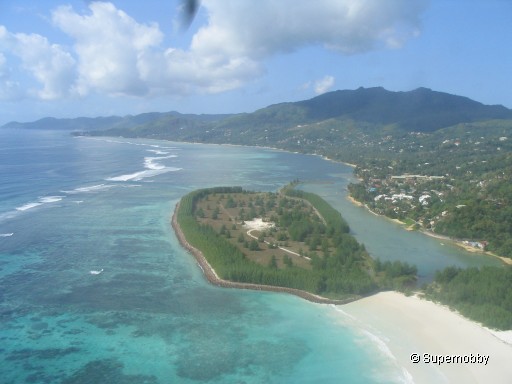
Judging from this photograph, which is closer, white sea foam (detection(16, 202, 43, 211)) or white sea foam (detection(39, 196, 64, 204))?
white sea foam (detection(16, 202, 43, 211))

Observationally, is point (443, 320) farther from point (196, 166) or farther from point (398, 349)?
point (196, 166)

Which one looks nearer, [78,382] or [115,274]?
[78,382]

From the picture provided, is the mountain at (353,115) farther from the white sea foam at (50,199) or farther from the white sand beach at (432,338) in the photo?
the white sand beach at (432,338)

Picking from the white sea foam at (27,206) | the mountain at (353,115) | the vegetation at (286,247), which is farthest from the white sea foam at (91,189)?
the mountain at (353,115)

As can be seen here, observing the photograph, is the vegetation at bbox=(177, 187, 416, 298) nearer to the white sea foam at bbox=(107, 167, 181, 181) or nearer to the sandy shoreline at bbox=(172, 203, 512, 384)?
the sandy shoreline at bbox=(172, 203, 512, 384)

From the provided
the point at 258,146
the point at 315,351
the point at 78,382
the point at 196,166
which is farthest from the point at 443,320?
the point at 258,146

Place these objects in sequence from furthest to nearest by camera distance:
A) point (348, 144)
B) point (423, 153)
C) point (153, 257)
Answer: point (348, 144), point (423, 153), point (153, 257)

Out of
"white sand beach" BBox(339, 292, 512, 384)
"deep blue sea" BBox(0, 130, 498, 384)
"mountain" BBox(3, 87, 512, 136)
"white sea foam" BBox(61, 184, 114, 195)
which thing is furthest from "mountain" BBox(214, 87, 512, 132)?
"white sand beach" BBox(339, 292, 512, 384)
